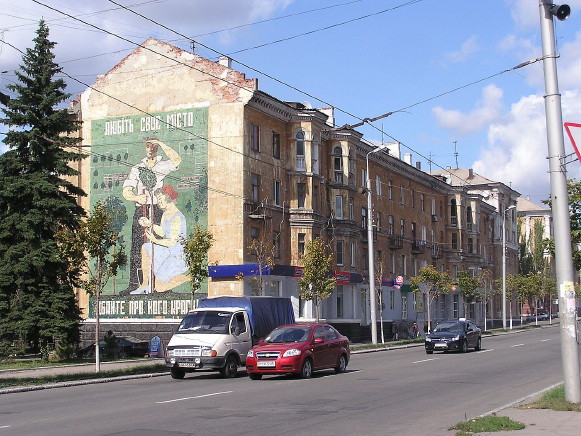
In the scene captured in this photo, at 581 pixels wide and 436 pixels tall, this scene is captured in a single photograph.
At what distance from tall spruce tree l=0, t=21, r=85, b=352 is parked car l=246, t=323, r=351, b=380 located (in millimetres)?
14338

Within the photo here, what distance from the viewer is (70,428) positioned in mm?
12555

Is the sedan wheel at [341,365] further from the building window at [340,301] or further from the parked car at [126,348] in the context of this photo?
the building window at [340,301]

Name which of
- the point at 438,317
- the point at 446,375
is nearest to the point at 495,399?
the point at 446,375

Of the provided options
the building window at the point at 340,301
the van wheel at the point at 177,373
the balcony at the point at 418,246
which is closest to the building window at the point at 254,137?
the building window at the point at 340,301

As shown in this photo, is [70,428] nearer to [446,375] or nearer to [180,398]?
[180,398]

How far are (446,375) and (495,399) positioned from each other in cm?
641

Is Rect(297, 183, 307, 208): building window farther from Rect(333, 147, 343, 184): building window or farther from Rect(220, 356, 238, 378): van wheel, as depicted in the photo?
Rect(220, 356, 238, 378): van wheel

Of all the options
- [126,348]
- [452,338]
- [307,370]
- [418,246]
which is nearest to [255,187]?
[126,348]

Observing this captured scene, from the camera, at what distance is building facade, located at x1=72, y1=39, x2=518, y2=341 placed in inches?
1763

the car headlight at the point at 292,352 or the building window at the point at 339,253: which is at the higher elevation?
the building window at the point at 339,253

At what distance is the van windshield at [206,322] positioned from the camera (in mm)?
23875

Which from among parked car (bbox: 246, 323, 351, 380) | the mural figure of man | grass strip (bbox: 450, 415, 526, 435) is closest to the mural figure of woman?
the mural figure of man

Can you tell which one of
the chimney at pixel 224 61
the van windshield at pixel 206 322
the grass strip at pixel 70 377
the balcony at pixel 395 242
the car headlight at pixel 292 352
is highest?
the chimney at pixel 224 61

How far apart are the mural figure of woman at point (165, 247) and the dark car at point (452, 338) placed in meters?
15.3
